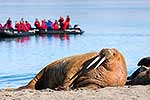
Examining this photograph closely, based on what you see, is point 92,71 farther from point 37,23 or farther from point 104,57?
point 37,23

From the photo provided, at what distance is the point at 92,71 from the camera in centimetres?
938

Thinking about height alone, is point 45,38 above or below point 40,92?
below

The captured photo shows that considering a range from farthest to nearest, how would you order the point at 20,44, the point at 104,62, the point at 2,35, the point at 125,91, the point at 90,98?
1. the point at 2,35
2. the point at 20,44
3. the point at 104,62
4. the point at 125,91
5. the point at 90,98

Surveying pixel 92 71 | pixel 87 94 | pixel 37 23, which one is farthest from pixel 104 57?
pixel 37 23

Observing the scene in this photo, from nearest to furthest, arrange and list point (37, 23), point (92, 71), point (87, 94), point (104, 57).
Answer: point (87, 94)
point (104, 57)
point (92, 71)
point (37, 23)

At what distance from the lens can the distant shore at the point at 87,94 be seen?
26.4 ft

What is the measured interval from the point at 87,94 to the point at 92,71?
111 cm

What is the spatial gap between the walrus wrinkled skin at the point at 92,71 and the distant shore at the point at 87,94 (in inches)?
15.8

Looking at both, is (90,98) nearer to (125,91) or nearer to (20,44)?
(125,91)

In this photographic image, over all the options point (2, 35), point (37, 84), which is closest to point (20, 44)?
point (2, 35)

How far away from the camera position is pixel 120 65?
30.5 feet

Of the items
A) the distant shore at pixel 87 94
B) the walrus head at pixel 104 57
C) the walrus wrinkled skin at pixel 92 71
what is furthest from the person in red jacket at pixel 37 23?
the distant shore at pixel 87 94

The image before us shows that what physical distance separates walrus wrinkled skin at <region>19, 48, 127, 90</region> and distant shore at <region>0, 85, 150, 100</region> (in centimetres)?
40

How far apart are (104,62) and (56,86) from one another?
3.22ft
